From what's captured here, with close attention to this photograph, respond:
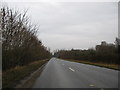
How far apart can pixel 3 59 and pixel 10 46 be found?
1558 mm

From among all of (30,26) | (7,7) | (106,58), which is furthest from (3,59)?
(106,58)

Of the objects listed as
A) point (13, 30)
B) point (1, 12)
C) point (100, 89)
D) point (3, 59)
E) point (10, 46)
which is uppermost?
point (1, 12)

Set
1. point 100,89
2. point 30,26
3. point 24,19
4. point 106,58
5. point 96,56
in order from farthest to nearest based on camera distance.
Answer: point 96,56 → point 106,58 → point 30,26 → point 24,19 → point 100,89

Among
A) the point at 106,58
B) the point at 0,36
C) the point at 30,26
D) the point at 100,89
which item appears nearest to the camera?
the point at 100,89

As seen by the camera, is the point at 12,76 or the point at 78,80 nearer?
the point at 78,80

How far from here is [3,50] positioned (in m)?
16.2

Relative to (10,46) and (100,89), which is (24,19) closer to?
(10,46)

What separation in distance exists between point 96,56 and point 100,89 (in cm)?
4310

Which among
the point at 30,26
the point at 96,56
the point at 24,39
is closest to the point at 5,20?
the point at 24,39

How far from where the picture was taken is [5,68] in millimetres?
17719

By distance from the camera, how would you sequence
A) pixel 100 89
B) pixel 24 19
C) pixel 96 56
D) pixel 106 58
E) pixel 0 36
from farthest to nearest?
pixel 96 56 < pixel 106 58 < pixel 24 19 < pixel 0 36 < pixel 100 89

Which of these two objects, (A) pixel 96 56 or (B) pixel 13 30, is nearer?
(B) pixel 13 30

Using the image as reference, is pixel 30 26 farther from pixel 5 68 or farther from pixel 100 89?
pixel 100 89

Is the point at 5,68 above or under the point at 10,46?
under
